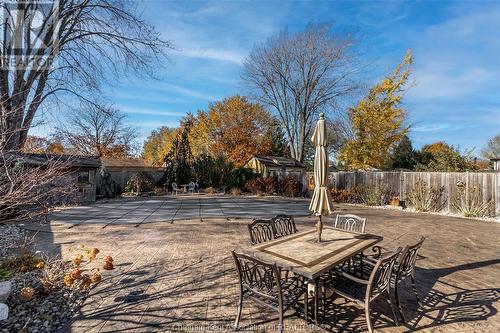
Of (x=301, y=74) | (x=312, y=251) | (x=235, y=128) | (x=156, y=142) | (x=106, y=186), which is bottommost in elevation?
(x=312, y=251)

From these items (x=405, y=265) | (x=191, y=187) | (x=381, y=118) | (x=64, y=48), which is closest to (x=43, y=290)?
(x=405, y=265)

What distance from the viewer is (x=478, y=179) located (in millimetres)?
9672

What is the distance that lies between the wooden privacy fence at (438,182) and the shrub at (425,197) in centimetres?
13

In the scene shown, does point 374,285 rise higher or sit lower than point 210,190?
lower

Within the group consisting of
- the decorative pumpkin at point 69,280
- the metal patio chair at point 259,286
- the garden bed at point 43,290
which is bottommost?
the garden bed at point 43,290

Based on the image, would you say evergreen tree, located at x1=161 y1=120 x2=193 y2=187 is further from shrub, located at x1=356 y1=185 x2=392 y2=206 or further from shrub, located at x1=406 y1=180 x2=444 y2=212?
shrub, located at x1=406 y1=180 x2=444 y2=212

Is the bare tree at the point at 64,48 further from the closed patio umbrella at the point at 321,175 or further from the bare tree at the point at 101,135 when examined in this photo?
the bare tree at the point at 101,135

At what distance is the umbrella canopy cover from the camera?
11.1ft

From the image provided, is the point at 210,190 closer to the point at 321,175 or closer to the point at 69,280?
the point at 69,280

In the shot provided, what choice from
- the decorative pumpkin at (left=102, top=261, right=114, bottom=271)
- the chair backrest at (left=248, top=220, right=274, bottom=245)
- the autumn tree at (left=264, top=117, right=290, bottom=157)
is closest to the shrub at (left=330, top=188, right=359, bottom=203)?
the chair backrest at (left=248, top=220, right=274, bottom=245)

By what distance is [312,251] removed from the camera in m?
3.06

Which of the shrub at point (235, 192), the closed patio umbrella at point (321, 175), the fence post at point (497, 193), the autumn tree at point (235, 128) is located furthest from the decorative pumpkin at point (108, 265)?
the autumn tree at point (235, 128)

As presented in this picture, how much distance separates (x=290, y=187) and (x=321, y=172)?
502 inches

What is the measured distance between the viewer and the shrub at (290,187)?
1599 cm
